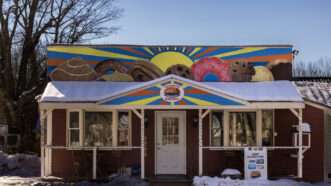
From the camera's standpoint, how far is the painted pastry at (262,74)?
1509cm

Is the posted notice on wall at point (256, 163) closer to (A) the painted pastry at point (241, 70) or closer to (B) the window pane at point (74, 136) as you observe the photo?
(A) the painted pastry at point (241, 70)

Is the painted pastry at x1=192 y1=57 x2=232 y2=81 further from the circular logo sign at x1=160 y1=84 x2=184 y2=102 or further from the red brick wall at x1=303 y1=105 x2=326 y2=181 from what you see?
the red brick wall at x1=303 y1=105 x2=326 y2=181

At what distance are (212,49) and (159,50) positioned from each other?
1833mm

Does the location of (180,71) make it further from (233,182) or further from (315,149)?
(315,149)

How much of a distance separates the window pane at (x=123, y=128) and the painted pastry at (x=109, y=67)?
4.90 feet

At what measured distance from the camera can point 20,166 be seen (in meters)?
17.6

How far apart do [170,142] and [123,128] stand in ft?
5.42

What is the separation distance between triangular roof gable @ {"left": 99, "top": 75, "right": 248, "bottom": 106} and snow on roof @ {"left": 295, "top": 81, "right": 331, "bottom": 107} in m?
Result: 3.43

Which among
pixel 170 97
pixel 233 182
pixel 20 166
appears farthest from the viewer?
pixel 20 166

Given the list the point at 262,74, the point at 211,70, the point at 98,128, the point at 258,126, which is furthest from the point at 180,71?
the point at 98,128

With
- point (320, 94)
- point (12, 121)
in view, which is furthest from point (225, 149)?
point (12, 121)

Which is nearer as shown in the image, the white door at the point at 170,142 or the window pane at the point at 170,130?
the white door at the point at 170,142

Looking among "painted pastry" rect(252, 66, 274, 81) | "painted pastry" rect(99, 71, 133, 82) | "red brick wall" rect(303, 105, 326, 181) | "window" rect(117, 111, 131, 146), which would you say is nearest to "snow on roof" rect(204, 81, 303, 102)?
"painted pastry" rect(252, 66, 274, 81)

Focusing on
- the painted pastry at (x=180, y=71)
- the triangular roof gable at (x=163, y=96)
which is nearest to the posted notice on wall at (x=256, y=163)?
the triangular roof gable at (x=163, y=96)
